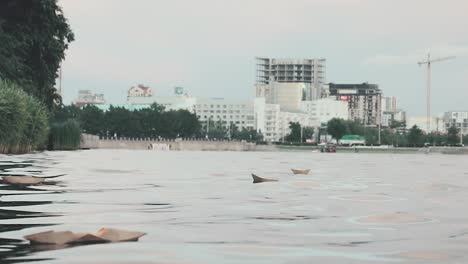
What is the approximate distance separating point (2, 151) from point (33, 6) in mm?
19795

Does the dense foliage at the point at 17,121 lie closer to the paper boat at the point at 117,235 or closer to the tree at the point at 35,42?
the tree at the point at 35,42

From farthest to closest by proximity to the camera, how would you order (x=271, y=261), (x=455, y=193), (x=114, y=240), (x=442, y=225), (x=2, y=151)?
1. (x=2, y=151)
2. (x=455, y=193)
3. (x=442, y=225)
4. (x=114, y=240)
5. (x=271, y=261)

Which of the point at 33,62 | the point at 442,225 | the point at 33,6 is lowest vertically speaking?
the point at 442,225

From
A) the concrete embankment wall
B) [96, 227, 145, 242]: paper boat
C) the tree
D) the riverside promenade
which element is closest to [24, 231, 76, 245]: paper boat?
[96, 227, 145, 242]: paper boat

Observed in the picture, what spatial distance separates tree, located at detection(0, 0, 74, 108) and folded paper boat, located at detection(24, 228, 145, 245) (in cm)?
4220

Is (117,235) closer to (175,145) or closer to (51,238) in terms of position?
(51,238)

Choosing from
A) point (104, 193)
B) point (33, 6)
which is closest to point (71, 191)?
point (104, 193)

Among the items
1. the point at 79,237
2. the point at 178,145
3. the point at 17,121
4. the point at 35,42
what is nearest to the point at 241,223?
the point at 79,237

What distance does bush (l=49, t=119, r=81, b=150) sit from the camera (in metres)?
53.9

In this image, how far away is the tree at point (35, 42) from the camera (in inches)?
1935

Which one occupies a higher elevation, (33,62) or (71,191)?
(33,62)

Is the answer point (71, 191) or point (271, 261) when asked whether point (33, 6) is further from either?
point (271, 261)

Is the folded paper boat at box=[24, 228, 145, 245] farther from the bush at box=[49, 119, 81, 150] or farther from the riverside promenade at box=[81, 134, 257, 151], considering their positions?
the riverside promenade at box=[81, 134, 257, 151]

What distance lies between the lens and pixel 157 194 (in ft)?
43.3
